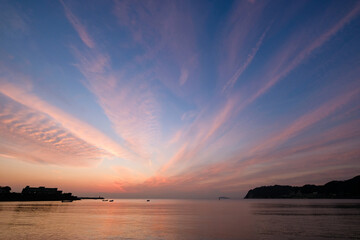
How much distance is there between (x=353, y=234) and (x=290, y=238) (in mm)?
10708

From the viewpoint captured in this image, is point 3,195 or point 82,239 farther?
point 3,195

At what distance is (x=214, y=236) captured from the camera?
35031 millimetres

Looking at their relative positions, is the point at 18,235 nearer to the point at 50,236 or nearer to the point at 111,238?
the point at 50,236

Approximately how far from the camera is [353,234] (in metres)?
35.1

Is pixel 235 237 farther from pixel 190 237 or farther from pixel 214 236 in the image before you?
pixel 190 237

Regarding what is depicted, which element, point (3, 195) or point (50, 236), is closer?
point (50, 236)

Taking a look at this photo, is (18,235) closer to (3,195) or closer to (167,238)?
(167,238)

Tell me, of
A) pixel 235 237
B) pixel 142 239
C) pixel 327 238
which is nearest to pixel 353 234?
pixel 327 238

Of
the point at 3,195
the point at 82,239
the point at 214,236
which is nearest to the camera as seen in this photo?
the point at 82,239

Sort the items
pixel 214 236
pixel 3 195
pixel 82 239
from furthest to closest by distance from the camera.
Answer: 1. pixel 3 195
2. pixel 214 236
3. pixel 82 239

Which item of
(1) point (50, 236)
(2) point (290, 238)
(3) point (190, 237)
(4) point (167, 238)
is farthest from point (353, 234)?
(1) point (50, 236)

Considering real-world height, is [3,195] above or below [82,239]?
above

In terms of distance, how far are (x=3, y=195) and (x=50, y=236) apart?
21328cm

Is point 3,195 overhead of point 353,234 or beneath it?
overhead
